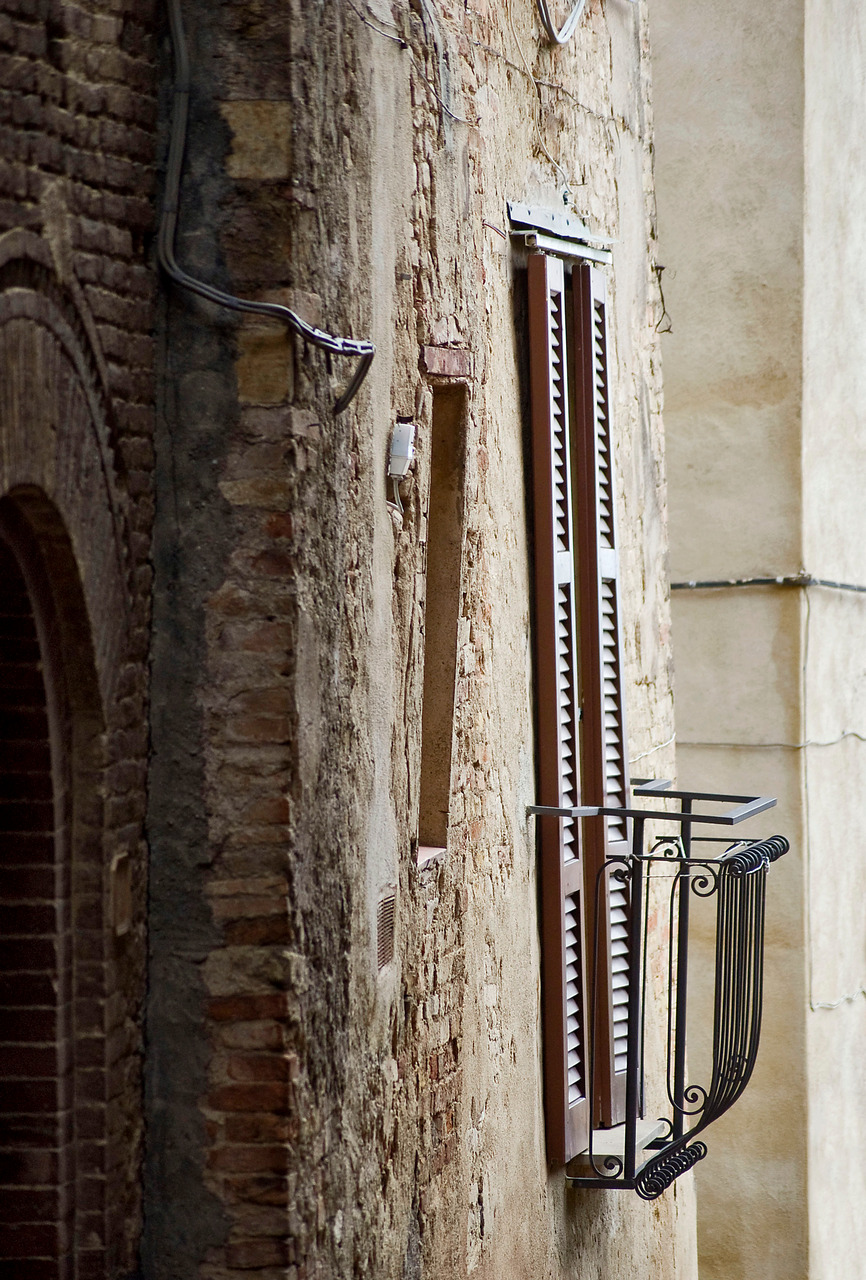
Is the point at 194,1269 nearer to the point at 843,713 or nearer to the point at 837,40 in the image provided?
the point at 843,713

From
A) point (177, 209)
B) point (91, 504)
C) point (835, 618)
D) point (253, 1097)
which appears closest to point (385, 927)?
point (253, 1097)

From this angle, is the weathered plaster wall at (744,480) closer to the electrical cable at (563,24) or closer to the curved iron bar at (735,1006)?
the electrical cable at (563,24)

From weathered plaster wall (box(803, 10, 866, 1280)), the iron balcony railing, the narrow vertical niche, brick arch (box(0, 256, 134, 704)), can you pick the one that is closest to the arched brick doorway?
brick arch (box(0, 256, 134, 704))

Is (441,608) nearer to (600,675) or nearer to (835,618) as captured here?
(600,675)

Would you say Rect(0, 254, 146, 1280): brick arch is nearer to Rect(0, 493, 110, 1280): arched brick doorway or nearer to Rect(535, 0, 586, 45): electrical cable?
Rect(0, 493, 110, 1280): arched brick doorway

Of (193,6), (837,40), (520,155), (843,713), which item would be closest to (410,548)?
(193,6)

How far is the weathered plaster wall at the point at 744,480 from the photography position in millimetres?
9305

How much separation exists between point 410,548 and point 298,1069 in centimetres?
151

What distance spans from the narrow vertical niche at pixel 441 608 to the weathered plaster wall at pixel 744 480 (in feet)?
Answer: 16.6

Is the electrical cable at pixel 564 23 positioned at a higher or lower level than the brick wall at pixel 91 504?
higher

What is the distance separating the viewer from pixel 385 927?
406 centimetres

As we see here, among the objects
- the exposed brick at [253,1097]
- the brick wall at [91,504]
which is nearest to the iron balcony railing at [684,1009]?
the exposed brick at [253,1097]

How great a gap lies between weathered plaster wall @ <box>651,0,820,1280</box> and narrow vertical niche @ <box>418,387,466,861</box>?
505 centimetres

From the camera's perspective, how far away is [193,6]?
349cm
